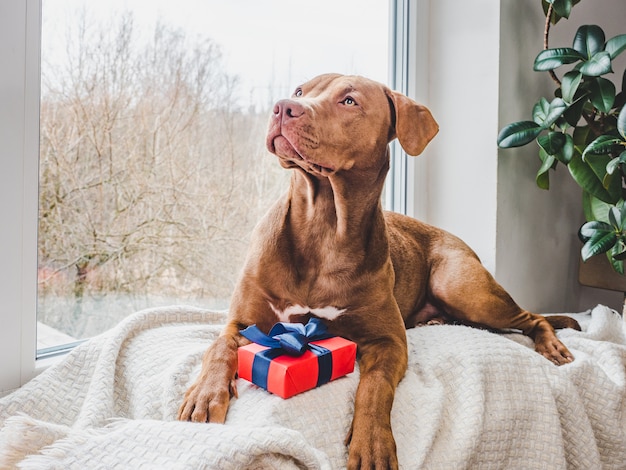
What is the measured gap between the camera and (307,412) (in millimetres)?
1059

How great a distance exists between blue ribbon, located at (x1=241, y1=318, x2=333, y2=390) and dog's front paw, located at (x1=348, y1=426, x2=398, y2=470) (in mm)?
153

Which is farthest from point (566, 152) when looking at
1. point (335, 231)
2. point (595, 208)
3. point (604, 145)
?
point (335, 231)

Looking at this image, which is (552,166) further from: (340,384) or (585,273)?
(340,384)

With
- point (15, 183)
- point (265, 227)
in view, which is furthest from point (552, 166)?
point (15, 183)

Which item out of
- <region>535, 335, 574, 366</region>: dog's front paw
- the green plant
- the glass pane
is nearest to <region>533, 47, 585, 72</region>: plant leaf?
the green plant

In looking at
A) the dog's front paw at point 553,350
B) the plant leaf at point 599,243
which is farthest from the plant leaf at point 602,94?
the dog's front paw at point 553,350

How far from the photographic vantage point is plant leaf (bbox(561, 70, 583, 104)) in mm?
1858

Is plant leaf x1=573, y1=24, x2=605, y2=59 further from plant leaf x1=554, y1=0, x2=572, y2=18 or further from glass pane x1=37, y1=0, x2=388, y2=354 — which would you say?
glass pane x1=37, y1=0, x2=388, y2=354

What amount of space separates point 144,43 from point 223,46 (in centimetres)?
29

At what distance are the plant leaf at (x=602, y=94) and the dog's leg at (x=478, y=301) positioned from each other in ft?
2.22

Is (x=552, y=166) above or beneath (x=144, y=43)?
beneath

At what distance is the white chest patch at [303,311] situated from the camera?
1.32 metres

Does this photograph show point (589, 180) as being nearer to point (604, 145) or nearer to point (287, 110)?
point (604, 145)

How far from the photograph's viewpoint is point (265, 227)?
138 cm
